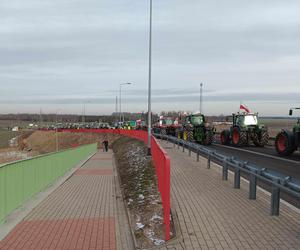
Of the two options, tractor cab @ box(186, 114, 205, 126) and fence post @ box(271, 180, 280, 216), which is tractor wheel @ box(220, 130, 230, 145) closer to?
tractor cab @ box(186, 114, 205, 126)

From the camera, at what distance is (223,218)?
312 inches

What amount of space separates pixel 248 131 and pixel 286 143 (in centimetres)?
780

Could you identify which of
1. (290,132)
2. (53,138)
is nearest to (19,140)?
Answer: (53,138)

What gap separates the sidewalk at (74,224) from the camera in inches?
307

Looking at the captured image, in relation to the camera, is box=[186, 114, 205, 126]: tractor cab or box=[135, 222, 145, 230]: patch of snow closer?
box=[135, 222, 145, 230]: patch of snow

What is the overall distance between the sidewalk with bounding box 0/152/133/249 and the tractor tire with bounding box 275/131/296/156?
10326 mm

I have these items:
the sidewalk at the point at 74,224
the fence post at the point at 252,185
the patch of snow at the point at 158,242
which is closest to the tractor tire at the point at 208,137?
the sidewalk at the point at 74,224

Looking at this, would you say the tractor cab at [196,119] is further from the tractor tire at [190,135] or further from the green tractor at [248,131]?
the green tractor at [248,131]

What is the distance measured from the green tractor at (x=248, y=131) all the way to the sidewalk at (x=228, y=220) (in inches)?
693

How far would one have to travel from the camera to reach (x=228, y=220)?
778cm

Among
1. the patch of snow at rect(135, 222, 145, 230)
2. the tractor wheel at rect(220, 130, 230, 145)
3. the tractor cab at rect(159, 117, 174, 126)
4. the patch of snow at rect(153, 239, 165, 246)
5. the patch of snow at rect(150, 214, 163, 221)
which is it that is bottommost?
the patch of snow at rect(135, 222, 145, 230)

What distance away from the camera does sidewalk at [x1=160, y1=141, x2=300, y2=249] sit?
654 centimetres

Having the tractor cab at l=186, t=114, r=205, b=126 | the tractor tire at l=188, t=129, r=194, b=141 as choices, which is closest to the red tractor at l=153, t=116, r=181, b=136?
the tractor cab at l=186, t=114, r=205, b=126

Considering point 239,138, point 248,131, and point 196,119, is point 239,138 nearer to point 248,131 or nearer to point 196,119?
point 248,131
